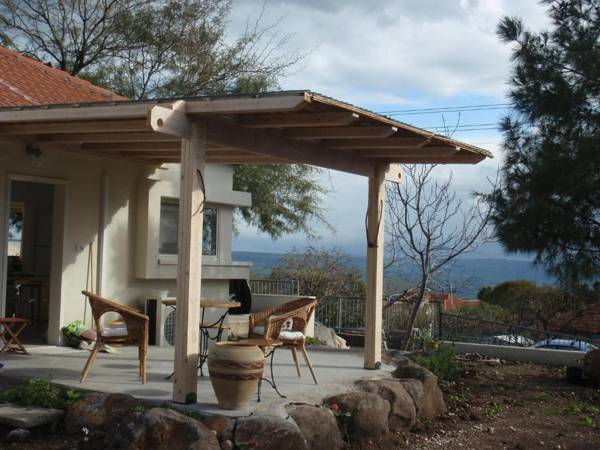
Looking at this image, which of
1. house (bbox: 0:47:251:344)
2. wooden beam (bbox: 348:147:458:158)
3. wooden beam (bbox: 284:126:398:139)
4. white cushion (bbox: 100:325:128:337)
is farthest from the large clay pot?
house (bbox: 0:47:251:344)

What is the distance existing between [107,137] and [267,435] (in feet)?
13.9

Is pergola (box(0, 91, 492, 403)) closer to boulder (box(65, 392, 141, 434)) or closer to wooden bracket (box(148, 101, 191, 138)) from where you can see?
wooden bracket (box(148, 101, 191, 138))

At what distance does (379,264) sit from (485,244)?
4742 millimetres

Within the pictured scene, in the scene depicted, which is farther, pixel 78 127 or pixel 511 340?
pixel 511 340

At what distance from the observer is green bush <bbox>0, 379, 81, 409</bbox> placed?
→ 671 cm

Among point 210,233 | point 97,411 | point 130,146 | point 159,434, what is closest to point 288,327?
point 97,411

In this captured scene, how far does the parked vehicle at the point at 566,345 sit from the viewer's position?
41.5ft

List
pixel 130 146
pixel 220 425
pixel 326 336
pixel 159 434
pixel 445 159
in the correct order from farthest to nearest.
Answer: pixel 326 336 → pixel 130 146 → pixel 445 159 → pixel 220 425 → pixel 159 434

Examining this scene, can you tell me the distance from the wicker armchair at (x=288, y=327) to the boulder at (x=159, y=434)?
6.29ft

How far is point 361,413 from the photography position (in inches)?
273

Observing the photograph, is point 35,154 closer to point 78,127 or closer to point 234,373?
point 78,127

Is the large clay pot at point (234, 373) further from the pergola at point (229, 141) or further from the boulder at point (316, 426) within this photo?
the boulder at point (316, 426)

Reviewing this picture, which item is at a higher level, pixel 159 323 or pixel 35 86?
pixel 35 86

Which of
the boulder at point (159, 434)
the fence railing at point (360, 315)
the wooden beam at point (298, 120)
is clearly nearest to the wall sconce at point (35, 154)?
the wooden beam at point (298, 120)
